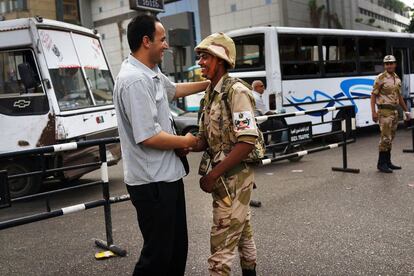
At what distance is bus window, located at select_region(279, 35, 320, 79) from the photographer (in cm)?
1032

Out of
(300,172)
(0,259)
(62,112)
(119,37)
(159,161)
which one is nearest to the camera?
(159,161)

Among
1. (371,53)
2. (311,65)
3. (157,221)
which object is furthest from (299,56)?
(157,221)

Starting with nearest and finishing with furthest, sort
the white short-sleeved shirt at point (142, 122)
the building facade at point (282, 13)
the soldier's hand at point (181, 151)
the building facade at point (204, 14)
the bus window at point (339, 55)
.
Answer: the white short-sleeved shirt at point (142, 122)
the soldier's hand at point (181, 151)
the bus window at point (339, 55)
the building facade at point (282, 13)
the building facade at point (204, 14)

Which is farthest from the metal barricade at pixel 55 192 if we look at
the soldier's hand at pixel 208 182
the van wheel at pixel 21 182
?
the van wheel at pixel 21 182

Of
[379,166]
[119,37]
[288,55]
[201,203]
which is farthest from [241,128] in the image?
[119,37]

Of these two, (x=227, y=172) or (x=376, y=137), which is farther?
(x=376, y=137)

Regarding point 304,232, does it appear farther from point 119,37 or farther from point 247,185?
point 119,37

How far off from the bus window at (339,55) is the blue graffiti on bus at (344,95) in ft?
1.07

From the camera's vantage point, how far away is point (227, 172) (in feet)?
8.91

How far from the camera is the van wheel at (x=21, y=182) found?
6914 millimetres

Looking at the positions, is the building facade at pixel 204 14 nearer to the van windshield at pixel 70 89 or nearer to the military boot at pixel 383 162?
the van windshield at pixel 70 89

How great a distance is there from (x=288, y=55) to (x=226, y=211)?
824 cm

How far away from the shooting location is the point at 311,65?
10.9 m

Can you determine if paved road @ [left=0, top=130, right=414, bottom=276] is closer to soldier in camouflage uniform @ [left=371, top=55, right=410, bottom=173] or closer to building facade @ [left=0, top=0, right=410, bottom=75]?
soldier in camouflage uniform @ [left=371, top=55, right=410, bottom=173]
